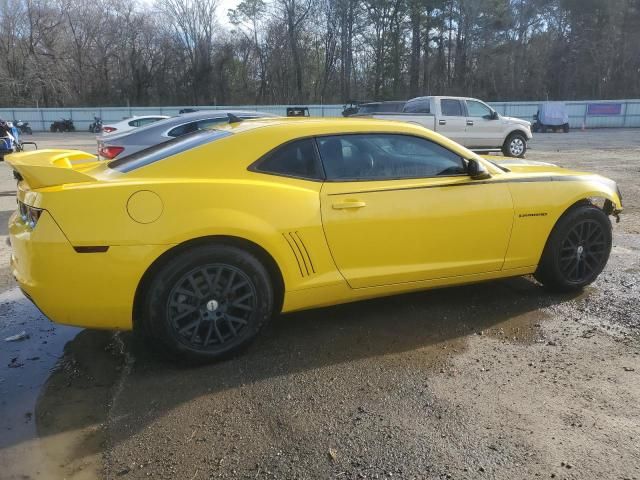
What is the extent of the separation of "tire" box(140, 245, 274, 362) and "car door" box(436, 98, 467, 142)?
40.3ft

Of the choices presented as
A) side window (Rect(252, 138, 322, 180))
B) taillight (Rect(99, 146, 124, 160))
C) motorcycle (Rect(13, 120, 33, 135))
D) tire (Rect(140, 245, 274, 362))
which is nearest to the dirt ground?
tire (Rect(140, 245, 274, 362))

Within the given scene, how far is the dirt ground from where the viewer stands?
2.44 m

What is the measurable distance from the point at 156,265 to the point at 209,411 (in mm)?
887

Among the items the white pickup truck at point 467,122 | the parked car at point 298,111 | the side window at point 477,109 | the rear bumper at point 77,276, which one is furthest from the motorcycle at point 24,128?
the rear bumper at point 77,276

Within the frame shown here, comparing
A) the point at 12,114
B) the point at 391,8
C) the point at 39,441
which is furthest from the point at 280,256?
the point at 391,8

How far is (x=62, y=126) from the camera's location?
40.0 metres

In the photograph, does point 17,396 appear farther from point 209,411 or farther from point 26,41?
point 26,41

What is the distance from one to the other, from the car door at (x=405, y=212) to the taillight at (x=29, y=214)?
168 centimetres

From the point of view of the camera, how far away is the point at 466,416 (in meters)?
2.78

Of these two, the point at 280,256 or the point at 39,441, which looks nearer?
the point at 39,441

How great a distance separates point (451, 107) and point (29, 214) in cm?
1340

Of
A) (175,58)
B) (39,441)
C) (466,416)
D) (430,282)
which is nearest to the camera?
(39,441)

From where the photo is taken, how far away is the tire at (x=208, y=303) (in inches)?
122

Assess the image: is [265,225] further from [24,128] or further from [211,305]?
[24,128]
